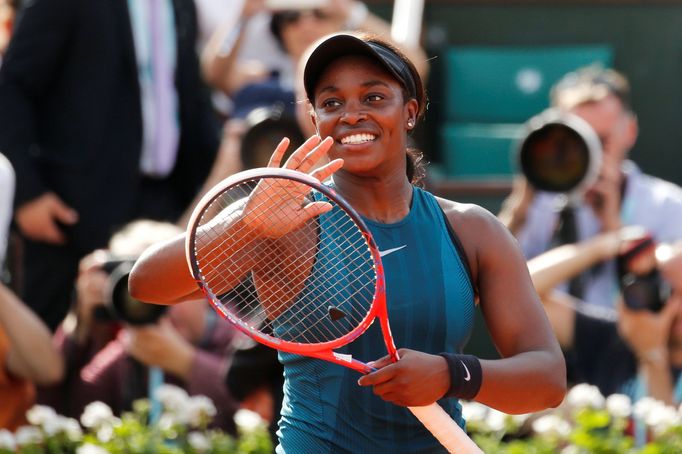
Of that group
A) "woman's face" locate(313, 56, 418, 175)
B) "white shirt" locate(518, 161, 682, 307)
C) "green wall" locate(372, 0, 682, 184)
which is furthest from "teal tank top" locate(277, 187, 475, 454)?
"green wall" locate(372, 0, 682, 184)

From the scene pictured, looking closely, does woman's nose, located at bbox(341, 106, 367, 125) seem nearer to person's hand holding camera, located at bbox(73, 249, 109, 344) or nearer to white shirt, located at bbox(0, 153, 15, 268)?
white shirt, located at bbox(0, 153, 15, 268)

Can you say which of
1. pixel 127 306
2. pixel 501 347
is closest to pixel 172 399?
pixel 127 306

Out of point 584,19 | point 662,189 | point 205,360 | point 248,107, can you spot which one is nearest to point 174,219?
point 248,107

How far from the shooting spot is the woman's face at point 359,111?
2.75 metres

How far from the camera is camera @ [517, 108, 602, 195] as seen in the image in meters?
5.50

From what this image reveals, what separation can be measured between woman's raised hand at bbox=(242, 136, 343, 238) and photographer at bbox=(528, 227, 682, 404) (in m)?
2.70

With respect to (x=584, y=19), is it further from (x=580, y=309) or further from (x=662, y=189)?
(x=580, y=309)

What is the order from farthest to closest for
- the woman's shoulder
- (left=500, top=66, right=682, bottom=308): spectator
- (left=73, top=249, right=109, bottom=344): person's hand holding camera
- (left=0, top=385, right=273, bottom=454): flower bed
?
(left=500, top=66, right=682, bottom=308): spectator, (left=73, top=249, right=109, bottom=344): person's hand holding camera, (left=0, top=385, right=273, bottom=454): flower bed, the woman's shoulder

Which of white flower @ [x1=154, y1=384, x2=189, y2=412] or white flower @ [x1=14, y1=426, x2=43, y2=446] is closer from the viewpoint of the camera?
white flower @ [x1=14, y1=426, x2=43, y2=446]

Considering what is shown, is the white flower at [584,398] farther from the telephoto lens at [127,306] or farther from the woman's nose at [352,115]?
the woman's nose at [352,115]

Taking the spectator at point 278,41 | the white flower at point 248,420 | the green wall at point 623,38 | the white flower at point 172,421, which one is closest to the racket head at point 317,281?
the white flower at point 248,420

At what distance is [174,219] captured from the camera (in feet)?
19.6

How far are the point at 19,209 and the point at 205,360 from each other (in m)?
1.04

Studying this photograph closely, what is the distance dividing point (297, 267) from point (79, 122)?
3.13m
